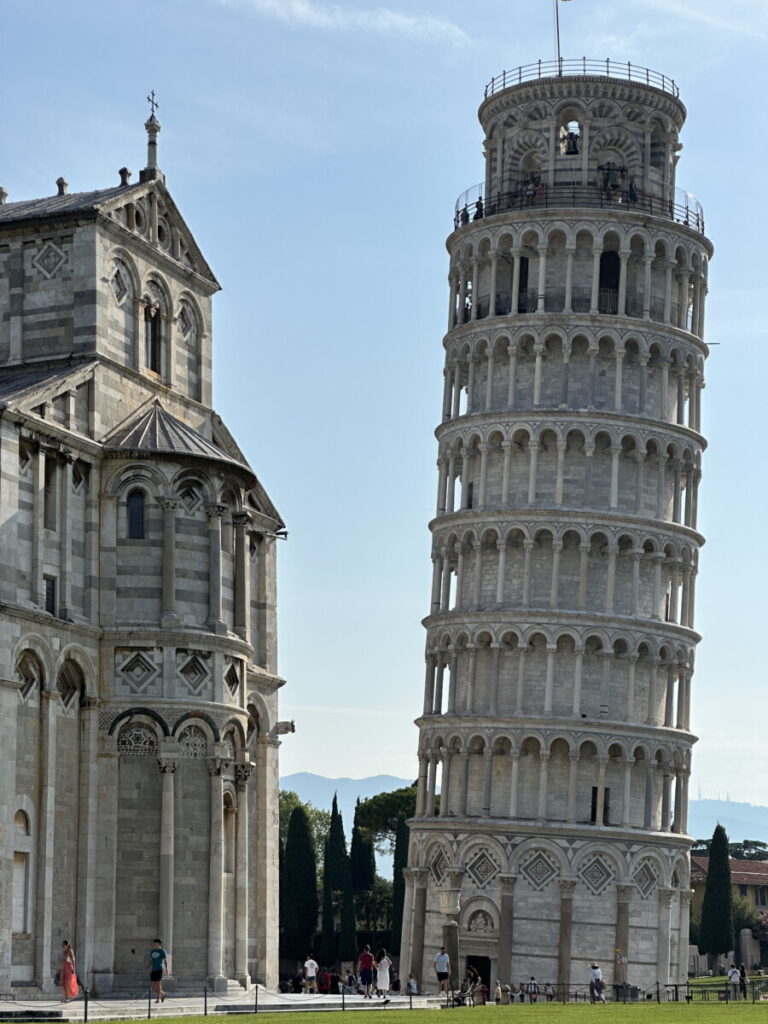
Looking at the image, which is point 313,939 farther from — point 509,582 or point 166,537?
point 166,537

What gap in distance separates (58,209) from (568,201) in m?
37.8

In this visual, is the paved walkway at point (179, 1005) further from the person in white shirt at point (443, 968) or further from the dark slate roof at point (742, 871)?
the dark slate roof at point (742, 871)

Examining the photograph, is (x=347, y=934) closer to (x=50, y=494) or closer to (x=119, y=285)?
(x=119, y=285)

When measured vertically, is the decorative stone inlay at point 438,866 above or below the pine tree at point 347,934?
above

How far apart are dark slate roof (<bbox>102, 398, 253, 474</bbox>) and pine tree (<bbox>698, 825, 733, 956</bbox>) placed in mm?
70824

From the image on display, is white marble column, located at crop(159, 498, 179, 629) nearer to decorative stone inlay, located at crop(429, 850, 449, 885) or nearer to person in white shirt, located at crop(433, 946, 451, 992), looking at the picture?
person in white shirt, located at crop(433, 946, 451, 992)

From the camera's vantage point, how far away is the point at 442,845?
87.2 m

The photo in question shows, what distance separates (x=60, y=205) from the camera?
58781 millimetres

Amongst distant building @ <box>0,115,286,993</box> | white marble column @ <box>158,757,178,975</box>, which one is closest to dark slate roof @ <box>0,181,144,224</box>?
distant building @ <box>0,115,286,993</box>

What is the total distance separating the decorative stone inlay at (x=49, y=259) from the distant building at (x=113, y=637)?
6 centimetres

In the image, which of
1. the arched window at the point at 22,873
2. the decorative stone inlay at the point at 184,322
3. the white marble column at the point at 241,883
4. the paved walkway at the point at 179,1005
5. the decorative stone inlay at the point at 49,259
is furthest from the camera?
the decorative stone inlay at the point at 184,322

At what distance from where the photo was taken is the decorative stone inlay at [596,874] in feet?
279

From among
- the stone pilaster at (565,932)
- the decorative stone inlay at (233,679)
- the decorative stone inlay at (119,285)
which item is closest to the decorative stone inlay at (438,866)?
the stone pilaster at (565,932)

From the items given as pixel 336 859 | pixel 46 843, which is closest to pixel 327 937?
pixel 336 859
